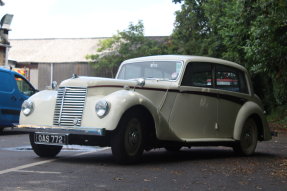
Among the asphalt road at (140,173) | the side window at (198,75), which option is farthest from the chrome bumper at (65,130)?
the side window at (198,75)

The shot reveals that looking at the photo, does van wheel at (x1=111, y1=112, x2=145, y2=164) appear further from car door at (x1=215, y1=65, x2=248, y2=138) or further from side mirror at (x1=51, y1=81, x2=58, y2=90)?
car door at (x1=215, y1=65, x2=248, y2=138)

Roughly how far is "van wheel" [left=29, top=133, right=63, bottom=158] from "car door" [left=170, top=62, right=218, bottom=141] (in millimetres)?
2042

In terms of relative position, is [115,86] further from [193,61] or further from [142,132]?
[193,61]

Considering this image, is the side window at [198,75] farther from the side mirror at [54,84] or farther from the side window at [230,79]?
the side mirror at [54,84]

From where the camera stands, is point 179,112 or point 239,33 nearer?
point 179,112

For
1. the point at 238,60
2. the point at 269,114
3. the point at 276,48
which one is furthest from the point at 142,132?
the point at 269,114

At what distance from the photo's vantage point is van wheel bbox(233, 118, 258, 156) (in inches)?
399

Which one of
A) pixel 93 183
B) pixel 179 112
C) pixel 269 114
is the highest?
pixel 179 112

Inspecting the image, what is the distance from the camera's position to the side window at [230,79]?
9.91m

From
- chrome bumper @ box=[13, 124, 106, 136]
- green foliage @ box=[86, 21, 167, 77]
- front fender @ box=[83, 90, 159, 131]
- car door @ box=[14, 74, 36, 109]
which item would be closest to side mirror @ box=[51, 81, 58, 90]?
chrome bumper @ box=[13, 124, 106, 136]

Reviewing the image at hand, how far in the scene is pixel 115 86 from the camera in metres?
8.05

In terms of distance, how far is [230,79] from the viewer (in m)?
10.3

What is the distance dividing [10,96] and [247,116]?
25.8 ft

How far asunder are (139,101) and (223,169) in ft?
5.33
